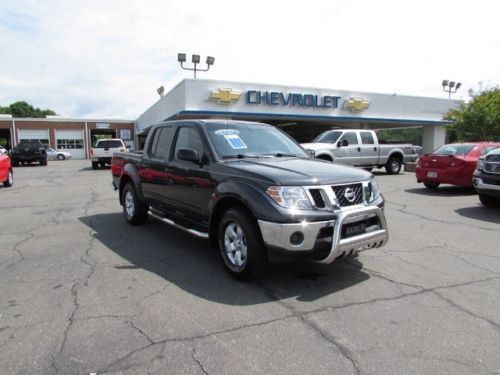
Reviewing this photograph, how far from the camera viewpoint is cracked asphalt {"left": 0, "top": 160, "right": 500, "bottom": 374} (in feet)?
9.68

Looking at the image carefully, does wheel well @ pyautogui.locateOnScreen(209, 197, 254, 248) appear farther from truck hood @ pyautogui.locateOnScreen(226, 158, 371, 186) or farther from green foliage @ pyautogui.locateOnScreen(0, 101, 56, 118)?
green foliage @ pyautogui.locateOnScreen(0, 101, 56, 118)

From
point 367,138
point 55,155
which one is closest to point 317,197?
point 367,138

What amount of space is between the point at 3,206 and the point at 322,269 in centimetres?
882

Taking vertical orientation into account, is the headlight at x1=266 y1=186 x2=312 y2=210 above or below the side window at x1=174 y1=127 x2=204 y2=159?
below

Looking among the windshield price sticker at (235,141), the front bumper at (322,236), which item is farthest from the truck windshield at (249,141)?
the front bumper at (322,236)

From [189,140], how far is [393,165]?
14901 millimetres

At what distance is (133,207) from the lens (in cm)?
738

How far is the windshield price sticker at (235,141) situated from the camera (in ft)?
17.5

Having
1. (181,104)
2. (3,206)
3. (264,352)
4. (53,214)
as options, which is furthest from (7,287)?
(181,104)

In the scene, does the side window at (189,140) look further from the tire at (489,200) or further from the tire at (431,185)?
the tire at (431,185)

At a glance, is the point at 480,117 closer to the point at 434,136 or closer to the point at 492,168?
the point at 434,136

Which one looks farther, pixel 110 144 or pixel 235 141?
pixel 110 144

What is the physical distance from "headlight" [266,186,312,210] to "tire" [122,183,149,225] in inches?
148

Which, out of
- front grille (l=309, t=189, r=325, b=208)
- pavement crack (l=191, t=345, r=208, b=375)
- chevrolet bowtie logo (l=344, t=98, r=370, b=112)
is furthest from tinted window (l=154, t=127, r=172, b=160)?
chevrolet bowtie logo (l=344, t=98, r=370, b=112)
